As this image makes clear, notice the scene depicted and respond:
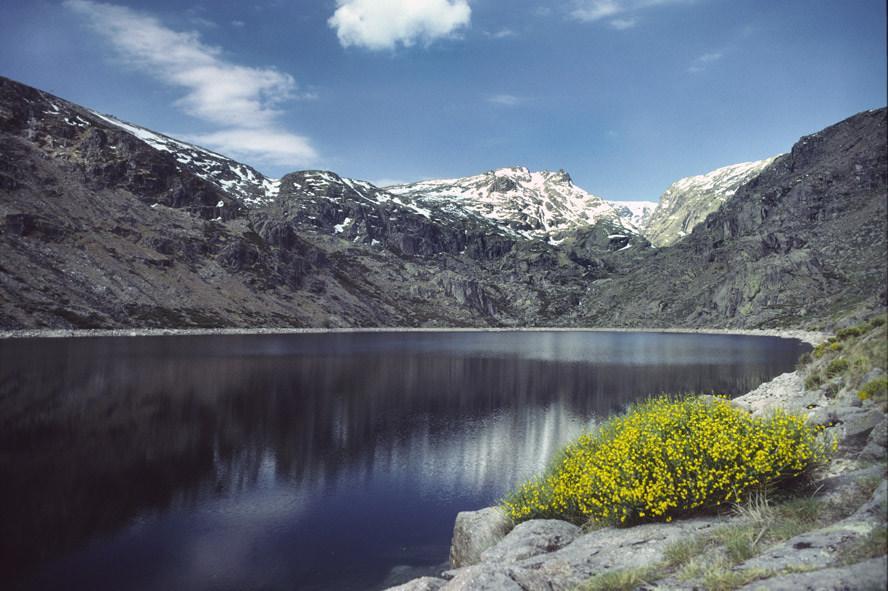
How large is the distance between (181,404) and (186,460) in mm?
18757

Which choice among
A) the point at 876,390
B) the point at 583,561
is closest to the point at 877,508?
the point at 583,561

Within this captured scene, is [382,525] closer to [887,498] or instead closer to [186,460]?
[186,460]

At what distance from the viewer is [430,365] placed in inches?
3723

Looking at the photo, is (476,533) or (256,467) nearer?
(476,533)

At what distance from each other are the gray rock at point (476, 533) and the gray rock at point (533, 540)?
2755 millimetres

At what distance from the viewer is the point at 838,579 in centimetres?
692

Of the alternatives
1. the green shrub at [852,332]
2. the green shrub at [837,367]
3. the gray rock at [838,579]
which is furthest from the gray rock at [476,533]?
the green shrub at [852,332]

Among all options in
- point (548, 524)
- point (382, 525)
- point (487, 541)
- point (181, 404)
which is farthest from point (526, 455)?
point (181, 404)

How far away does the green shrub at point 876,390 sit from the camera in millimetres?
19270

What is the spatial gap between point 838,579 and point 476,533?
14044 mm

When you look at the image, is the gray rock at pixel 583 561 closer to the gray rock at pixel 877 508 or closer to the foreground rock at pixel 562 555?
the foreground rock at pixel 562 555

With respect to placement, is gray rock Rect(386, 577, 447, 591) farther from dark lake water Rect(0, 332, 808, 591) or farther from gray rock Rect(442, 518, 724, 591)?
dark lake water Rect(0, 332, 808, 591)

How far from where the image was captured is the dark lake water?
20.6 m

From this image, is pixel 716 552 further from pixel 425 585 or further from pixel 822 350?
pixel 822 350
